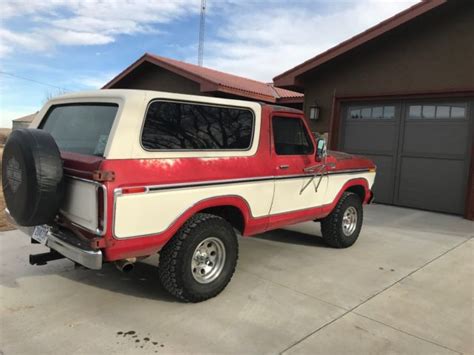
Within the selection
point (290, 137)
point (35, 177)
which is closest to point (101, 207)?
point (35, 177)

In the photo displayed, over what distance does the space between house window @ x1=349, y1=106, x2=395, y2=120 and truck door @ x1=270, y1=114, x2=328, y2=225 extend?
5059 mm

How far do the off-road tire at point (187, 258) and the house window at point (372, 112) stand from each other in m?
6.97

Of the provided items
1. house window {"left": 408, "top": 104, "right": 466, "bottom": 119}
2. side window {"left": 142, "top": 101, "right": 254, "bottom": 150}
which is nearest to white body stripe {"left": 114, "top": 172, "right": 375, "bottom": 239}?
side window {"left": 142, "top": 101, "right": 254, "bottom": 150}

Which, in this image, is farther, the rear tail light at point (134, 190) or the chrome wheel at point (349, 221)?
the chrome wheel at point (349, 221)

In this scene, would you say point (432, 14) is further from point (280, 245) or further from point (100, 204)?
point (100, 204)

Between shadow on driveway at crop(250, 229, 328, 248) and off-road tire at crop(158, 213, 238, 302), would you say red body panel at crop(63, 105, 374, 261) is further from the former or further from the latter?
shadow on driveway at crop(250, 229, 328, 248)

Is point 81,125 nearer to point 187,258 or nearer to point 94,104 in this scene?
point 94,104

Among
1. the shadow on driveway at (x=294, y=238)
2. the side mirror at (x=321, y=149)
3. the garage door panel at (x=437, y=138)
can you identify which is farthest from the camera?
the garage door panel at (x=437, y=138)

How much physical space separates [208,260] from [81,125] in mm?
1789

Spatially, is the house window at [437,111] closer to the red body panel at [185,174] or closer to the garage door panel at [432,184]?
the garage door panel at [432,184]

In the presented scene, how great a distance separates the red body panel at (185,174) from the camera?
3.06 m

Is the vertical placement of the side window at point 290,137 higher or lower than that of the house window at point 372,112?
lower

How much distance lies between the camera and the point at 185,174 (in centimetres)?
351

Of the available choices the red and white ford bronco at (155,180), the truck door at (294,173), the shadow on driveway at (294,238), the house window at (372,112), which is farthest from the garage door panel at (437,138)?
the red and white ford bronco at (155,180)
